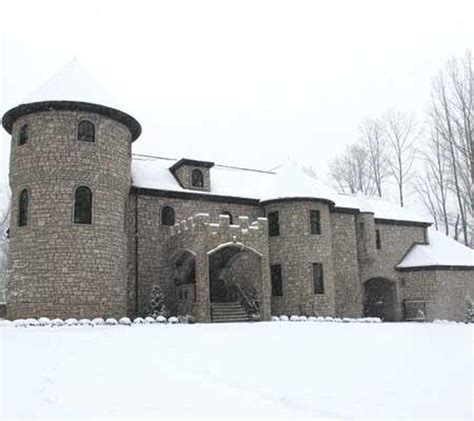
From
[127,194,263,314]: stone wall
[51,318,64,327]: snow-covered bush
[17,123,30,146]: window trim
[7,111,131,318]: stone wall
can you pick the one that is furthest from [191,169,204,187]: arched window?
[51,318,64,327]: snow-covered bush

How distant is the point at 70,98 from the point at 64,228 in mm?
5057

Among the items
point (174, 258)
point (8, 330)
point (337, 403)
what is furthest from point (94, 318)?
point (337, 403)

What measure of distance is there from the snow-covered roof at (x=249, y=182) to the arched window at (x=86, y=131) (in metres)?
3.39

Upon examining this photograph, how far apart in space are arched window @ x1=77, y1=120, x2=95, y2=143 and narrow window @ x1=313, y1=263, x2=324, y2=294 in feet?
39.1

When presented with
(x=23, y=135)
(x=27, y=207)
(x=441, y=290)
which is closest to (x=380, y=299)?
(x=441, y=290)

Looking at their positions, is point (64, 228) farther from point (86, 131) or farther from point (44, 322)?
point (86, 131)

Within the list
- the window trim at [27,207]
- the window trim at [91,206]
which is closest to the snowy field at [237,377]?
the window trim at [91,206]

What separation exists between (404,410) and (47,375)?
5410 mm

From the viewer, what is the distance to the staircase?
21.1 metres

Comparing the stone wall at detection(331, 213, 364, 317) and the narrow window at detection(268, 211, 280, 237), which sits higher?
the narrow window at detection(268, 211, 280, 237)

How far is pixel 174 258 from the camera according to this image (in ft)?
74.8

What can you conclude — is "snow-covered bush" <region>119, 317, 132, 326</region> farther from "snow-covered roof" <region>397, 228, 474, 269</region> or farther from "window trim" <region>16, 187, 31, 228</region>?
"snow-covered roof" <region>397, 228, 474, 269</region>

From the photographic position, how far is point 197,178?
25141 mm

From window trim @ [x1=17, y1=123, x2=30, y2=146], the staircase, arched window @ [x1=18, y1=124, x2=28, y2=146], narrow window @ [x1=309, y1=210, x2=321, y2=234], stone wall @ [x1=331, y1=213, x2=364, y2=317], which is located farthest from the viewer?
stone wall @ [x1=331, y1=213, x2=364, y2=317]
